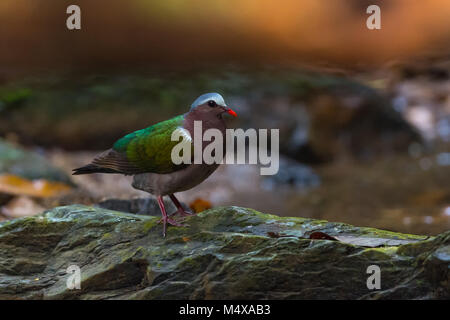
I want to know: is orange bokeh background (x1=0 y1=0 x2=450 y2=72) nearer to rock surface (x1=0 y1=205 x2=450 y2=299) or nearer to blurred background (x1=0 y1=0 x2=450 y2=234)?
blurred background (x1=0 y1=0 x2=450 y2=234)

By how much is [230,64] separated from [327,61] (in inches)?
88.5

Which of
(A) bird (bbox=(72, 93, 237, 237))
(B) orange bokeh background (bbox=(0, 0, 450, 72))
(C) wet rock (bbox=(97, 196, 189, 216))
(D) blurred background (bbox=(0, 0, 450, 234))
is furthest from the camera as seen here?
(B) orange bokeh background (bbox=(0, 0, 450, 72))

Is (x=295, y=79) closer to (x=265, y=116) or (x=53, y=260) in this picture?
(x=265, y=116)

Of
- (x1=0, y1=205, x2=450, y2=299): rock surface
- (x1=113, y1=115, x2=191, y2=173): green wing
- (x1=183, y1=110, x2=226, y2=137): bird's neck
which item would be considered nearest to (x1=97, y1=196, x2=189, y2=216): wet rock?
(x1=0, y1=205, x2=450, y2=299): rock surface

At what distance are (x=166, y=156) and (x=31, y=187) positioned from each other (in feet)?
13.5

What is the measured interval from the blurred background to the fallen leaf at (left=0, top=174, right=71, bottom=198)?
0.07ft

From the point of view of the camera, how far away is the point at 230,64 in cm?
1288

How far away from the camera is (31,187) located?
300 inches

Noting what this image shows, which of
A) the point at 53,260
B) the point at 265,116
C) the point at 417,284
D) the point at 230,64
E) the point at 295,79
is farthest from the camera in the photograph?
→ the point at 230,64

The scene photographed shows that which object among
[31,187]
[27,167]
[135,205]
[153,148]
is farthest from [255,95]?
[153,148]

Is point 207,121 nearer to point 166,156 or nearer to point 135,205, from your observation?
point 166,156

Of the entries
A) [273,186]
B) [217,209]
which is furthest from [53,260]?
[273,186]

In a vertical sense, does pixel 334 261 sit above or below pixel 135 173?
below

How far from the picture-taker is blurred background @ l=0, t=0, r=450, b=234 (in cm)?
820
